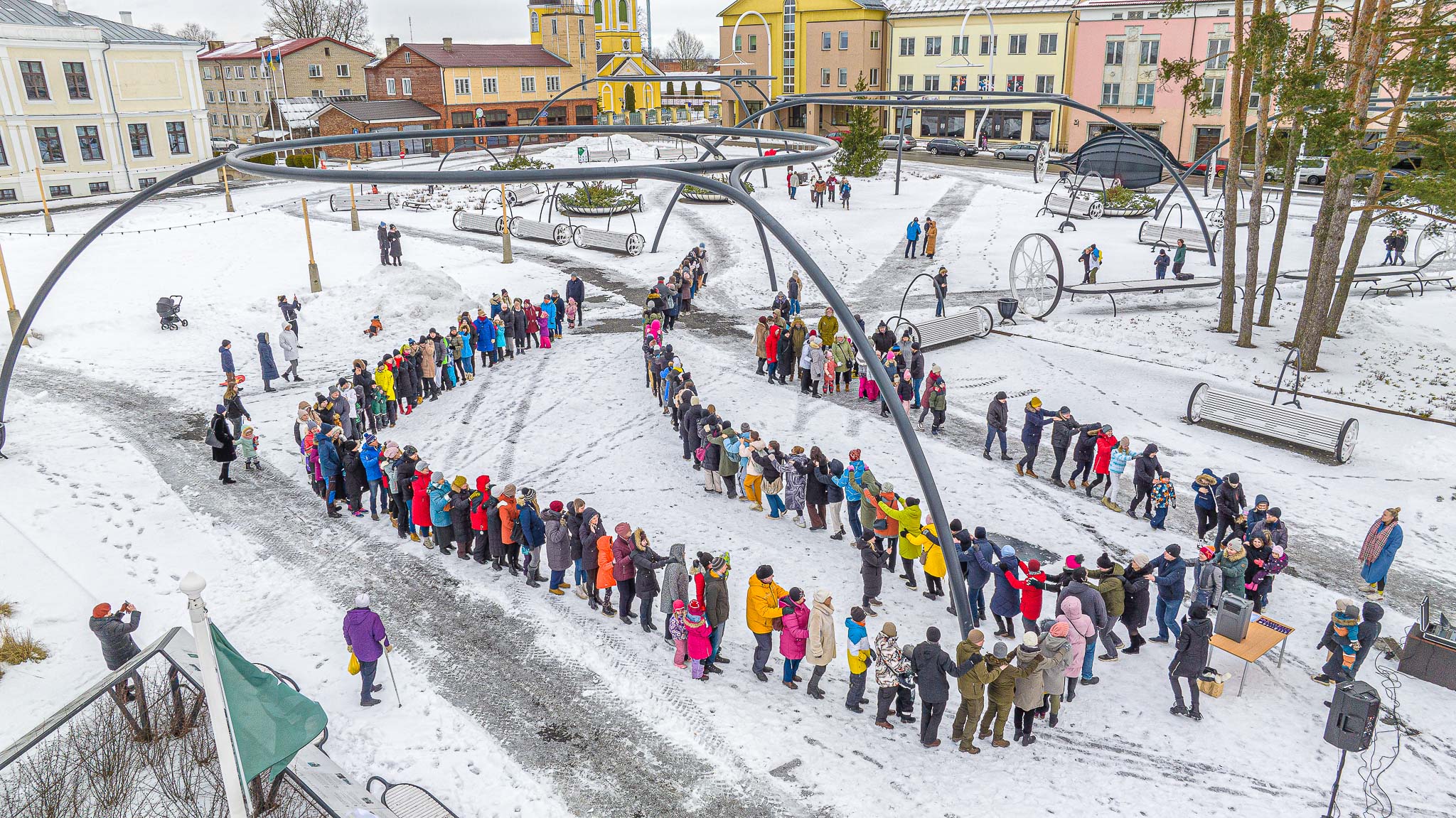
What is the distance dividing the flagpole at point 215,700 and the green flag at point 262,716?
3.62 feet

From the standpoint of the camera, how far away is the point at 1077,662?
9.25m

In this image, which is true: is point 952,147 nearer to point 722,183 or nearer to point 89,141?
point 89,141

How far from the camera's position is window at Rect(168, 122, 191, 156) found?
4338 cm

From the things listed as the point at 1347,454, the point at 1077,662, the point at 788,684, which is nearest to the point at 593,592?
the point at 788,684

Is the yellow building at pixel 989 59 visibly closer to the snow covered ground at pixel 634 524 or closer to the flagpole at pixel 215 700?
the snow covered ground at pixel 634 524

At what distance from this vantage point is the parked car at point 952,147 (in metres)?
54.8

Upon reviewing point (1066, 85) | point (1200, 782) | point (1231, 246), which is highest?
point (1066, 85)

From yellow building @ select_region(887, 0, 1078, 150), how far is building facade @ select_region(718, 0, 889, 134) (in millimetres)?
2015

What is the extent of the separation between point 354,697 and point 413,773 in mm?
1457

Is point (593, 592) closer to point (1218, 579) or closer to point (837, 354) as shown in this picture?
point (1218, 579)

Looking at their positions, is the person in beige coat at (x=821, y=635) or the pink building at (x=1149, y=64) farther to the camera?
the pink building at (x=1149, y=64)

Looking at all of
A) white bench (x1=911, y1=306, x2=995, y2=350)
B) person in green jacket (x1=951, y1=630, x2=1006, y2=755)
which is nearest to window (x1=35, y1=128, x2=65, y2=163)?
white bench (x1=911, y1=306, x2=995, y2=350)

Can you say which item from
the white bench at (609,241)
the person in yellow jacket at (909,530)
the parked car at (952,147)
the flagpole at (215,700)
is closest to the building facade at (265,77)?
the white bench at (609,241)

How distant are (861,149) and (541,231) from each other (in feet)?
56.8
